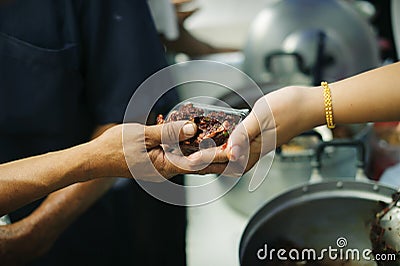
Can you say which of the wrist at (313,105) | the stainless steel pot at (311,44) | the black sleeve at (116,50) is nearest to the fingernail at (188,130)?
the wrist at (313,105)

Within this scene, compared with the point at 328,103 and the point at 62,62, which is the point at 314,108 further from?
the point at 62,62

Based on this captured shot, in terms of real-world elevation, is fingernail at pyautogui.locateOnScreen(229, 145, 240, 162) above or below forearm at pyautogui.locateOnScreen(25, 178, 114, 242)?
above

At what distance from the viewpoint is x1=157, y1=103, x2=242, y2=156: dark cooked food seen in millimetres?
917

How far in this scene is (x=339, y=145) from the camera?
Answer: 1309 millimetres

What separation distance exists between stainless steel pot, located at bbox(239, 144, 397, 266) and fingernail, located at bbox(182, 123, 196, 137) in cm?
32

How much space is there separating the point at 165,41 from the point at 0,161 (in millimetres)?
1160

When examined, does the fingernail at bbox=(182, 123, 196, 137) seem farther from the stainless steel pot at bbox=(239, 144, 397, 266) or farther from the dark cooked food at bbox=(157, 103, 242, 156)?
the stainless steel pot at bbox=(239, 144, 397, 266)

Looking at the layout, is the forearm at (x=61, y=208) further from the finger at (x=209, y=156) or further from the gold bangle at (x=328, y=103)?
the gold bangle at (x=328, y=103)

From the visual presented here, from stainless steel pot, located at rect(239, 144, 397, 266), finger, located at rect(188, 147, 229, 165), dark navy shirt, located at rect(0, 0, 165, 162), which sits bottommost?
stainless steel pot, located at rect(239, 144, 397, 266)

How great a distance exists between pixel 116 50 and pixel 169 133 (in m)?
0.44

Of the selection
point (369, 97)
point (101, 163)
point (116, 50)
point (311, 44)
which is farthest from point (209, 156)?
point (311, 44)

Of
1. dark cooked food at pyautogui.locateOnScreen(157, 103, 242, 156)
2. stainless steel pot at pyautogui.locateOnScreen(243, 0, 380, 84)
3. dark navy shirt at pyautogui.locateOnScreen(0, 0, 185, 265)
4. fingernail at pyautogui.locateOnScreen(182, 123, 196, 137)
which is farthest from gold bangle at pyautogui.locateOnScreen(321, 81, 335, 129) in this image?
stainless steel pot at pyautogui.locateOnScreen(243, 0, 380, 84)

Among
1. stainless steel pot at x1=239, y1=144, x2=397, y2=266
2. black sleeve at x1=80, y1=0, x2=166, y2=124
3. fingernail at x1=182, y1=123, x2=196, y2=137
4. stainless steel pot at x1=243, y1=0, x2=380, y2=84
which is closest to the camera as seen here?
fingernail at x1=182, y1=123, x2=196, y2=137

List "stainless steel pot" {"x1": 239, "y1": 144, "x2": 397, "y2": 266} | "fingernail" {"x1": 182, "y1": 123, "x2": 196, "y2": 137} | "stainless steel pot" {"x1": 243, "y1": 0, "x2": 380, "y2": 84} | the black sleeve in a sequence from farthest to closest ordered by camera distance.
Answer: "stainless steel pot" {"x1": 243, "y1": 0, "x2": 380, "y2": 84}
the black sleeve
"stainless steel pot" {"x1": 239, "y1": 144, "x2": 397, "y2": 266}
"fingernail" {"x1": 182, "y1": 123, "x2": 196, "y2": 137}
